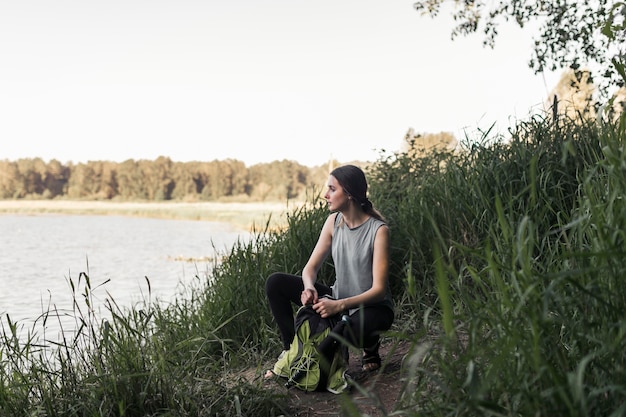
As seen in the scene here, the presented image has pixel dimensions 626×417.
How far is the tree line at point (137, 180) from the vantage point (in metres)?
54.8

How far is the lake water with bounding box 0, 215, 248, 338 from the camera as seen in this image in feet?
36.9

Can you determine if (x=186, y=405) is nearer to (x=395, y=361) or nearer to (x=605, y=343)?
(x=395, y=361)

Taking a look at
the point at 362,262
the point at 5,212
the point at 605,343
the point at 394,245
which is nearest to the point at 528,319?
the point at 605,343

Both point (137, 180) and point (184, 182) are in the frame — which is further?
point (137, 180)

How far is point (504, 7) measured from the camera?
8141mm

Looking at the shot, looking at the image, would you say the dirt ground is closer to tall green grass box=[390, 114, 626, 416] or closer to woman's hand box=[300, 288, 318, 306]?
woman's hand box=[300, 288, 318, 306]

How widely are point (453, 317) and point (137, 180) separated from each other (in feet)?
192

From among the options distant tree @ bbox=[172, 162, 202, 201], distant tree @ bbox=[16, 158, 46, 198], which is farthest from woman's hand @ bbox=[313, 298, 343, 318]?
distant tree @ bbox=[16, 158, 46, 198]

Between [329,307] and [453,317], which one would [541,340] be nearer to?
[453,317]

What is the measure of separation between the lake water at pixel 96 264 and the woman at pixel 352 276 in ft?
4.41

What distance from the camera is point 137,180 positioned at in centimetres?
5831

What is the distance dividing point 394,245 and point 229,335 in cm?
145

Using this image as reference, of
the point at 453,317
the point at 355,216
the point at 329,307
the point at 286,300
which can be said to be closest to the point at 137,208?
the point at 286,300

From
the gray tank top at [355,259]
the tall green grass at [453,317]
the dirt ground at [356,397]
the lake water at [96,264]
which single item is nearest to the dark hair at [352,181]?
the gray tank top at [355,259]
